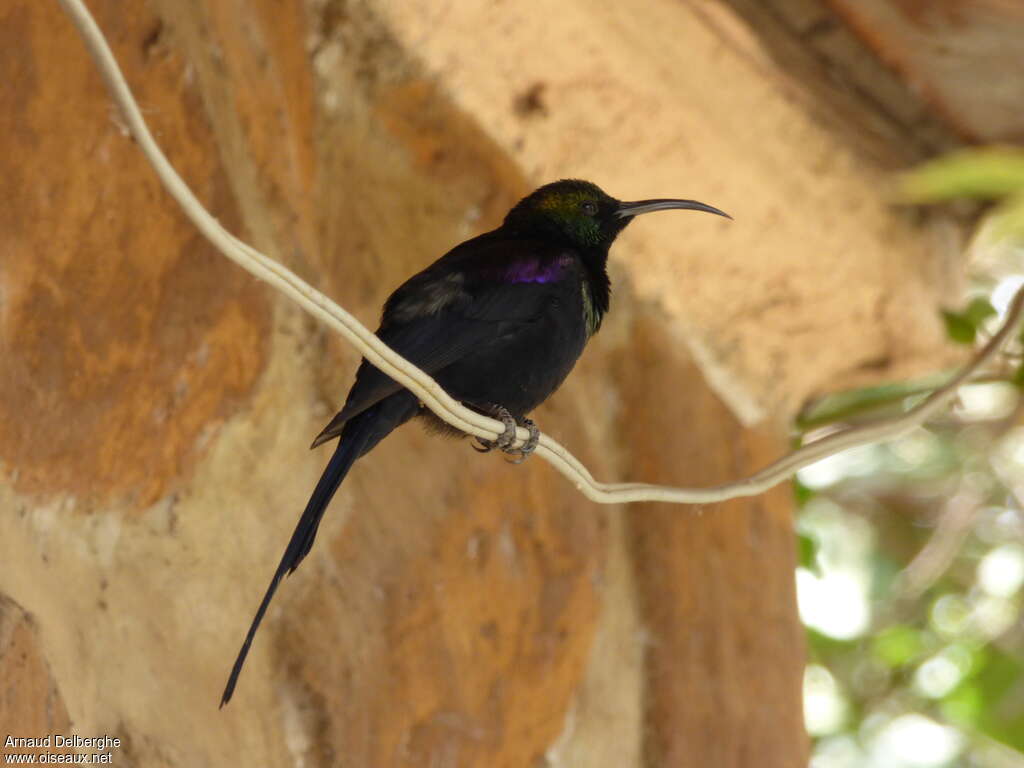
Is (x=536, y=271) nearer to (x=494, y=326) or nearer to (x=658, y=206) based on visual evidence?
(x=494, y=326)

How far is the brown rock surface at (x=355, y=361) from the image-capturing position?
196 centimetres

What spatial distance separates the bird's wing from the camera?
2297 millimetres

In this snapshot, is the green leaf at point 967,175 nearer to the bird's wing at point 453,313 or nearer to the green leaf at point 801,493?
the bird's wing at point 453,313

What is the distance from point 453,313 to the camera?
2.34 m

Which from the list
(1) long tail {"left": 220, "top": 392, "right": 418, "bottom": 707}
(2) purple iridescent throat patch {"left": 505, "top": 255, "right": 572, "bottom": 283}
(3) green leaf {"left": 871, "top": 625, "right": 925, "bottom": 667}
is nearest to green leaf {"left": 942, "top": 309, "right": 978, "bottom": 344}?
(2) purple iridescent throat patch {"left": 505, "top": 255, "right": 572, "bottom": 283}

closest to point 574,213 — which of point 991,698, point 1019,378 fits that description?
point 1019,378

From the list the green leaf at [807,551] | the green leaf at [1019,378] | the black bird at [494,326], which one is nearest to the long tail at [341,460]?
the black bird at [494,326]

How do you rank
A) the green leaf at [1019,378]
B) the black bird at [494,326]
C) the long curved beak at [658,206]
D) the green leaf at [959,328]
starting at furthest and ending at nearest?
the green leaf at [1019,378], the green leaf at [959,328], the long curved beak at [658,206], the black bird at [494,326]

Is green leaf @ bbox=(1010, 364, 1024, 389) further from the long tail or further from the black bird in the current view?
the long tail

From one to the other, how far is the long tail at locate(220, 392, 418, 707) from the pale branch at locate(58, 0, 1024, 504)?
180 mm

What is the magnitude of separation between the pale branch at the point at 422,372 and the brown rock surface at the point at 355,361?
447 millimetres

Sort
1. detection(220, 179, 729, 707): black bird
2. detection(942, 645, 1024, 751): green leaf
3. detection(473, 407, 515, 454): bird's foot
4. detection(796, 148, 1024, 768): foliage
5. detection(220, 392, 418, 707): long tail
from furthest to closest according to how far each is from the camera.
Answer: detection(796, 148, 1024, 768): foliage < detection(942, 645, 1024, 751): green leaf < detection(220, 179, 729, 707): black bird < detection(473, 407, 515, 454): bird's foot < detection(220, 392, 418, 707): long tail

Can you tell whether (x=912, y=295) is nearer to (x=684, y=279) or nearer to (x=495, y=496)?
(x=684, y=279)

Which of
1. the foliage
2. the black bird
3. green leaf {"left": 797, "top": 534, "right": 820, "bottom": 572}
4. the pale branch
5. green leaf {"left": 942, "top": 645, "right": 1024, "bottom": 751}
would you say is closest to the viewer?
the pale branch
